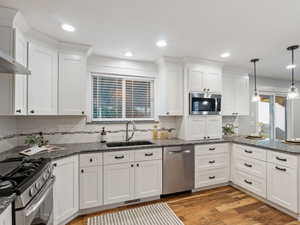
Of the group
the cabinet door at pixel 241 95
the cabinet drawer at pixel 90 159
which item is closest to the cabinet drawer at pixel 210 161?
the cabinet door at pixel 241 95

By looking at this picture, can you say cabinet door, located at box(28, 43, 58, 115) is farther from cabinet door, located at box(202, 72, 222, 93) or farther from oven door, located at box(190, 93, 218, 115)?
cabinet door, located at box(202, 72, 222, 93)

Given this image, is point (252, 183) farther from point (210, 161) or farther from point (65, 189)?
point (65, 189)

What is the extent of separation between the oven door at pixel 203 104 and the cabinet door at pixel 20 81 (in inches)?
104

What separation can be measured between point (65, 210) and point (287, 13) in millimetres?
3464

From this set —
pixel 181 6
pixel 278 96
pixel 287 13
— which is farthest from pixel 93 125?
pixel 278 96

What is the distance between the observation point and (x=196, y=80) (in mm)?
3189

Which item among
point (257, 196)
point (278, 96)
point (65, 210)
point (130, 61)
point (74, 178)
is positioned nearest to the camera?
point (65, 210)

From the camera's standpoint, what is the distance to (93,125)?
2.95m

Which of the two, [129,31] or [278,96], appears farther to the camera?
[278,96]

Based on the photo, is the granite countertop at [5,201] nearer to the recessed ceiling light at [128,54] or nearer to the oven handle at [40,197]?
the oven handle at [40,197]

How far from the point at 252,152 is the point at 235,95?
1.54 m

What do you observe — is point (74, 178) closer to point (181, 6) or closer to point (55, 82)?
point (55, 82)

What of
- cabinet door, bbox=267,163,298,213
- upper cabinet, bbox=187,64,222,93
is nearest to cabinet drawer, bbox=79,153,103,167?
upper cabinet, bbox=187,64,222,93

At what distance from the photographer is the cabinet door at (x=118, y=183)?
2.36 metres
